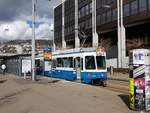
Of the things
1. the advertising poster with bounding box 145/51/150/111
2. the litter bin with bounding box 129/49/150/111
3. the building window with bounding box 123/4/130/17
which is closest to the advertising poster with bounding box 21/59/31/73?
the building window with bounding box 123/4/130/17

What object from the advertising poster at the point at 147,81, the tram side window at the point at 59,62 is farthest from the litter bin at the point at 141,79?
the tram side window at the point at 59,62

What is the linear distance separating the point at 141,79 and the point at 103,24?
57407 mm

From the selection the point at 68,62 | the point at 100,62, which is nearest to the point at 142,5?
the point at 68,62

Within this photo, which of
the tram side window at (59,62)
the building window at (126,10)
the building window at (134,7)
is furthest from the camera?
the building window at (126,10)

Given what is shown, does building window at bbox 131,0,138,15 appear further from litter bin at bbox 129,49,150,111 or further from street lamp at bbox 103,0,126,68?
litter bin at bbox 129,49,150,111

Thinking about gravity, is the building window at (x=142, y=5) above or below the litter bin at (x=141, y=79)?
above

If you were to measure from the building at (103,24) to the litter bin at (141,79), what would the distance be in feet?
135

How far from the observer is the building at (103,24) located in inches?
2333

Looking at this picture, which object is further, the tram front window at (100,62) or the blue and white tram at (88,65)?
the tram front window at (100,62)

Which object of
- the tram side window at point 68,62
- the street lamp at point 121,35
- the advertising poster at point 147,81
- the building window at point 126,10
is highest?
the building window at point 126,10

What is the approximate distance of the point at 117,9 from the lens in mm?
64688

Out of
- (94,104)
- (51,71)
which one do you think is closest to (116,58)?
(51,71)

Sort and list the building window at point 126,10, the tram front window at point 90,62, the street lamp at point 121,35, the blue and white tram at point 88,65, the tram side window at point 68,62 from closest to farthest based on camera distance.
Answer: the blue and white tram at point 88,65 → the tram front window at point 90,62 → the tram side window at point 68,62 → the building window at point 126,10 → the street lamp at point 121,35

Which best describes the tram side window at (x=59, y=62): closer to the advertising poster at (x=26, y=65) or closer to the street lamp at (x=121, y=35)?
the advertising poster at (x=26, y=65)
